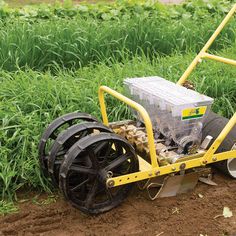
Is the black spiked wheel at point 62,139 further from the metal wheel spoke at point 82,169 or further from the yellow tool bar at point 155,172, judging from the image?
the yellow tool bar at point 155,172

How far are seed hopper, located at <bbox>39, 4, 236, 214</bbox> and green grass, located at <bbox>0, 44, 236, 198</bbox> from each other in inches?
8.5

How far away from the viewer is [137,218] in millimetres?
3273

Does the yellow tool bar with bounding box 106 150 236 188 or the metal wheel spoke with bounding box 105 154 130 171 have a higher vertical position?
the metal wheel spoke with bounding box 105 154 130 171

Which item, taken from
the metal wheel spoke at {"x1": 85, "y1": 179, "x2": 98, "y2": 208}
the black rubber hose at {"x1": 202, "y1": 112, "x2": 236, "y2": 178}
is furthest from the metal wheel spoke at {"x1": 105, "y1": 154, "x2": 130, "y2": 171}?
the black rubber hose at {"x1": 202, "y1": 112, "x2": 236, "y2": 178}

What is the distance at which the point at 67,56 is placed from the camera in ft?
16.9

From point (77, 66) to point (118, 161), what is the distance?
7.37 feet

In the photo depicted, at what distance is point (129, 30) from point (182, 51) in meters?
0.65

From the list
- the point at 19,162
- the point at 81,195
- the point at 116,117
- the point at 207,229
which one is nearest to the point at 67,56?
the point at 116,117

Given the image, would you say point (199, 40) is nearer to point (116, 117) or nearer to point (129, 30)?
point (129, 30)

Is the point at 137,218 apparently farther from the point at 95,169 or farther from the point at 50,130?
the point at 50,130

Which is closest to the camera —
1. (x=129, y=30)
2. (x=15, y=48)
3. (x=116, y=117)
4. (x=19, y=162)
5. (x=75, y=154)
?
(x=75, y=154)

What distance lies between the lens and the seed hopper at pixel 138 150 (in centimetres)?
309

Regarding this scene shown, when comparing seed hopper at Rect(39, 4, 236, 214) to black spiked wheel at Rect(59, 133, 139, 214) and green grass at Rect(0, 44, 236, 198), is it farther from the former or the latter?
green grass at Rect(0, 44, 236, 198)

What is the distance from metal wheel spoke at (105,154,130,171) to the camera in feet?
10.3
